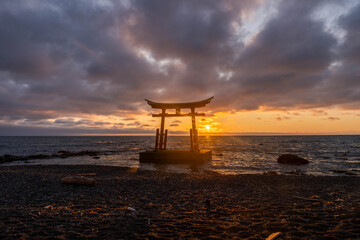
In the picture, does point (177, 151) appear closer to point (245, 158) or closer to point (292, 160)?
point (245, 158)

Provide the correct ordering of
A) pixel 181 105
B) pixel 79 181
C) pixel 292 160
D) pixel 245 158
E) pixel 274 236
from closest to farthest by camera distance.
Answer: pixel 274 236, pixel 79 181, pixel 181 105, pixel 292 160, pixel 245 158

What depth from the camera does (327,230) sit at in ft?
15.8

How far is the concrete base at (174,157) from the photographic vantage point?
20.7 metres

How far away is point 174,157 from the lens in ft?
68.2

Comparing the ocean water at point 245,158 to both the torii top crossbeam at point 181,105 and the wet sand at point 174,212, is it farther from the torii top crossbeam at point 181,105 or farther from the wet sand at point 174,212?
the wet sand at point 174,212

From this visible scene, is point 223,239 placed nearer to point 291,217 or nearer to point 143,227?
point 143,227

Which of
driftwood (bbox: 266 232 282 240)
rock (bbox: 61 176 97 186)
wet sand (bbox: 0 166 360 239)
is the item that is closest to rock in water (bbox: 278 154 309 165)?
wet sand (bbox: 0 166 360 239)

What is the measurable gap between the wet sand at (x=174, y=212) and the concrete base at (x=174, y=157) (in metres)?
11.1

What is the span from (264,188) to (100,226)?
24.6 feet

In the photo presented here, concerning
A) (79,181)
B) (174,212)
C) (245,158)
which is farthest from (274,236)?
(245,158)

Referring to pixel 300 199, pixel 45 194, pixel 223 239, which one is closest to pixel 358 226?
pixel 300 199

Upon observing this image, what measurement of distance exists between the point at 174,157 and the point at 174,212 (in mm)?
14694

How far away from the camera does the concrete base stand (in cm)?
2067

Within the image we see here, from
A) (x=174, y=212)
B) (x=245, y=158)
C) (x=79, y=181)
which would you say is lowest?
(x=245, y=158)
